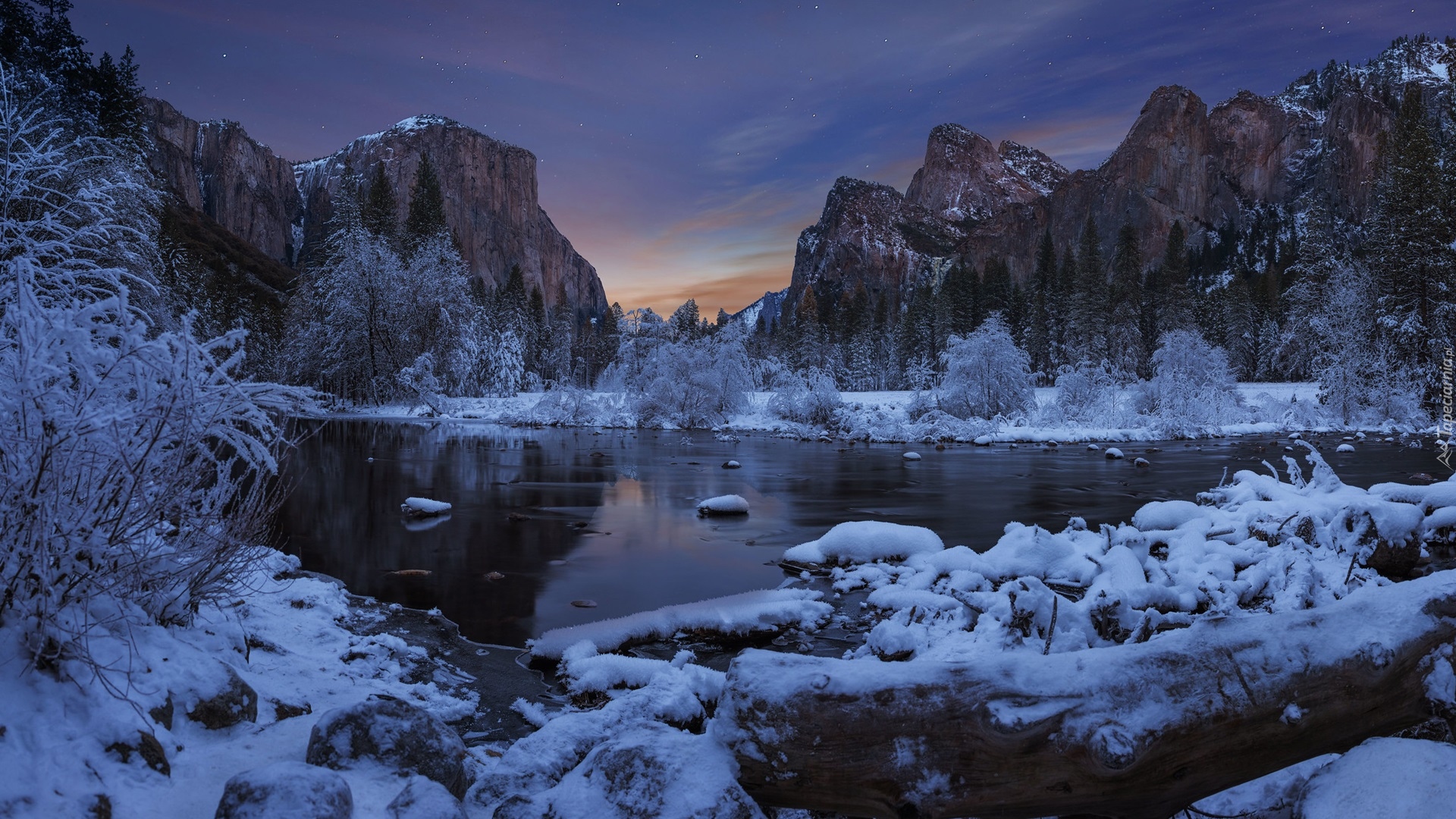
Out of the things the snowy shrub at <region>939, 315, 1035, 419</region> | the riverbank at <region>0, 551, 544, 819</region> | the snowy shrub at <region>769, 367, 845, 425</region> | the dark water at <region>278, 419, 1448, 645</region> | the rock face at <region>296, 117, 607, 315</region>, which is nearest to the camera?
the riverbank at <region>0, 551, 544, 819</region>

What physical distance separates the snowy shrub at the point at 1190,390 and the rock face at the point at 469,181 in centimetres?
16247

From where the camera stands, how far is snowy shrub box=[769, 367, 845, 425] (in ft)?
110

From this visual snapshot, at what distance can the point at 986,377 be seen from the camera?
31.4 metres

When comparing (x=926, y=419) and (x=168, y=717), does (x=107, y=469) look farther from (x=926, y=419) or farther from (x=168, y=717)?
(x=926, y=419)

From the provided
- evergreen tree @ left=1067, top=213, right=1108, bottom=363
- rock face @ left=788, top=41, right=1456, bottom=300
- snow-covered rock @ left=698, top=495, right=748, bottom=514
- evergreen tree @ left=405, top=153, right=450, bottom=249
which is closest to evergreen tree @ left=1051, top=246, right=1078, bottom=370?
evergreen tree @ left=1067, top=213, right=1108, bottom=363

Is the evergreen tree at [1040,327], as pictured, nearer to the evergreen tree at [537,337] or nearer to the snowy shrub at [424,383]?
the evergreen tree at [537,337]

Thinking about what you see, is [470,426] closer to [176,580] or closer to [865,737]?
[176,580]

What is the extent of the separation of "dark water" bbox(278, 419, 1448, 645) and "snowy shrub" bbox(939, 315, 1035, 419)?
232 inches

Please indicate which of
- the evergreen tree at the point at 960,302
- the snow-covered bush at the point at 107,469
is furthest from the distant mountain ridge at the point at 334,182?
the snow-covered bush at the point at 107,469

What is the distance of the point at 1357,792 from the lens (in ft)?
8.73

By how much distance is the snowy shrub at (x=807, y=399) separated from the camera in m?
33.4

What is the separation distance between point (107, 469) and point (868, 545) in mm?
7188

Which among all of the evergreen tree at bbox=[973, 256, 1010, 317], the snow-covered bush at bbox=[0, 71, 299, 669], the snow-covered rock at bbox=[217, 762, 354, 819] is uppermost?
the evergreen tree at bbox=[973, 256, 1010, 317]

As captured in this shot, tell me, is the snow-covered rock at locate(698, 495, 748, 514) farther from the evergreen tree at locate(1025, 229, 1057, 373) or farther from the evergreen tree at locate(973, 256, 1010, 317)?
the evergreen tree at locate(973, 256, 1010, 317)
